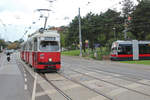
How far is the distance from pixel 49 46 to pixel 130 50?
20933mm

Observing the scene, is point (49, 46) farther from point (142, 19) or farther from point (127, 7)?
point (127, 7)

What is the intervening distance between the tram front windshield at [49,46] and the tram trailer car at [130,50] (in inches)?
745

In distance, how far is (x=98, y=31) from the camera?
55.4 m

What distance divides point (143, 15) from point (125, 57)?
20181mm

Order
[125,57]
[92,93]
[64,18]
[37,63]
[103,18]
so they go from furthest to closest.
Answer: [103,18] < [64,18] < [125,57] < [37,63] < [92,93]

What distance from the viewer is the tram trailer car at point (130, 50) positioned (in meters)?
35.4

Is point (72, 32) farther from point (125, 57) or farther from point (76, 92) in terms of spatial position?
point (76, 92)

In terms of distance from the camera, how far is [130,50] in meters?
36.0

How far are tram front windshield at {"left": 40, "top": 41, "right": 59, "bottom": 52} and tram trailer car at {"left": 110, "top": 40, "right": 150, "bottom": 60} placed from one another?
18.9m

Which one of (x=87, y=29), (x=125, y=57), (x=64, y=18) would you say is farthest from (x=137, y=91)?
(x=87, y=29)

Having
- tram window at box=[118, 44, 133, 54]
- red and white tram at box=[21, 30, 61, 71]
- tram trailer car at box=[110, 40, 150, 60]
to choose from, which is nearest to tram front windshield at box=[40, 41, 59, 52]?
red and white tram at box=[21, 30, 61, 71]

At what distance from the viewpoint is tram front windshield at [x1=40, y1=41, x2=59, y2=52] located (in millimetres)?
17656

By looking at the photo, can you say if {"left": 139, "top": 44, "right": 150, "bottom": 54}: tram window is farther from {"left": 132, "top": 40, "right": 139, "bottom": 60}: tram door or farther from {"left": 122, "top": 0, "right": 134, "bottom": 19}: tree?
{"left": 122, "top": 0, "right": 134, "bottom": 19}: tree

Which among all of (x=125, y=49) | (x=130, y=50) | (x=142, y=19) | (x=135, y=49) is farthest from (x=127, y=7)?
(x=125, y=49)
